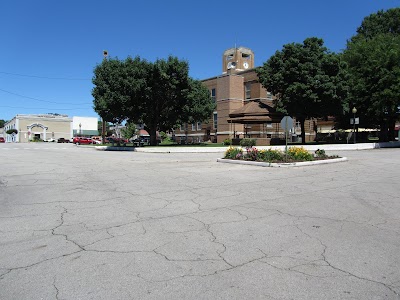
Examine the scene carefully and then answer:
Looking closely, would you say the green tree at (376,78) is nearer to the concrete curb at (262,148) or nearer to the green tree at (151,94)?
the concrete curb at (262,148)

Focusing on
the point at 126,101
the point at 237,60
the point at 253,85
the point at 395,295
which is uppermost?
the point at 237,60

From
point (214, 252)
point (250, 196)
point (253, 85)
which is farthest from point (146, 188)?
point (253, 85)

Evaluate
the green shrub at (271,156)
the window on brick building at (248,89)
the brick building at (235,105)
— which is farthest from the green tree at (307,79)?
the window on brick building at (248,89)

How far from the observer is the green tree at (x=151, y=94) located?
3250 centimetres

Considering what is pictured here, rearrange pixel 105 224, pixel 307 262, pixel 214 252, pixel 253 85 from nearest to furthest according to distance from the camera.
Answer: pixel 307 262
pixel 214 252
pixel 105 224
pixel 253 85

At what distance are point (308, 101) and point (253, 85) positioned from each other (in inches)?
851

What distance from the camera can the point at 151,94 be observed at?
110 ft

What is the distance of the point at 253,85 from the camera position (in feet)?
183

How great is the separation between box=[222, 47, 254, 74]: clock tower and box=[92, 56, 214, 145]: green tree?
38.8 metres

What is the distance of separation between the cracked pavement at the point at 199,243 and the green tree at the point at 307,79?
2571 centimetres

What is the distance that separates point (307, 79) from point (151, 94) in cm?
1574

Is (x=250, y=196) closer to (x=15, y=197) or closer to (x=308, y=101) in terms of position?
(x=15, y=197)

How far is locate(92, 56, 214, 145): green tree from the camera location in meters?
32.5

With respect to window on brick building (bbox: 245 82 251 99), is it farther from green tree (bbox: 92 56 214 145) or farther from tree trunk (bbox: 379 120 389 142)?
tree trunk (bbox: 379 120 389 142)
